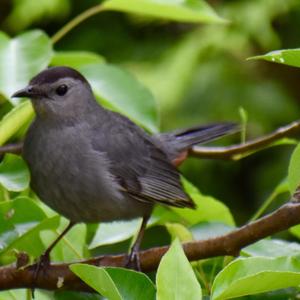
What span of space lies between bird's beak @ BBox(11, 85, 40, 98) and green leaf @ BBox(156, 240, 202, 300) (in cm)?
83

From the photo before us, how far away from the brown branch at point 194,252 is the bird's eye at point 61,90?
2.38 feet

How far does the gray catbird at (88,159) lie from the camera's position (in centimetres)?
206

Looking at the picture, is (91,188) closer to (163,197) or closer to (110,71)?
(163,197)

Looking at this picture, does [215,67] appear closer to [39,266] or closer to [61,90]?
[61,90]

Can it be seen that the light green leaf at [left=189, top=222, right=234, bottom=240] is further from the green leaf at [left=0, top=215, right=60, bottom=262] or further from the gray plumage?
the green leaf at [left=0, top=215, right=60, bottom=262]

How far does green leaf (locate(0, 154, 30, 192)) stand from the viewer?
1508 mm

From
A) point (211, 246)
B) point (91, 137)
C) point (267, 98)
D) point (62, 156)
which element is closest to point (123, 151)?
point (91, 137)

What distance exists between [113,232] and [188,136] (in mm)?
895

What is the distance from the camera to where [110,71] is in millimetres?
1973

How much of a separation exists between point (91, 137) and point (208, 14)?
543 mm

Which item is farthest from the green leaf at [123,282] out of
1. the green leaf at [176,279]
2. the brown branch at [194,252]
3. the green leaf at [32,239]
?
the green leaf at [32,239]

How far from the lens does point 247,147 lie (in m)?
1.98

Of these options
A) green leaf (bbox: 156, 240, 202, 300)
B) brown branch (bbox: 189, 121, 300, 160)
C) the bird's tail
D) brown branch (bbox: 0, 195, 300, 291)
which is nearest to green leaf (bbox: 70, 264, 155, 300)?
green leaf (bbox: 156, 240, 202, 300)

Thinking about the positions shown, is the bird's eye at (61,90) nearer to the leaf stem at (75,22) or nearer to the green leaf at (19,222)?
the leaf stem at (75,22)
